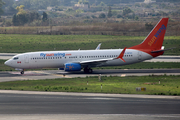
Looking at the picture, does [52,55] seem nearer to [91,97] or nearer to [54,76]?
[54,76]

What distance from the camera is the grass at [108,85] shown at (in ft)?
119

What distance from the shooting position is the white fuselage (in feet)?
169

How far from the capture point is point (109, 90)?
36.3 m

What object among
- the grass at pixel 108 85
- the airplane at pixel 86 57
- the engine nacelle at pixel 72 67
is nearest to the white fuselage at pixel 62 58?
the airplane at pixel 86 57

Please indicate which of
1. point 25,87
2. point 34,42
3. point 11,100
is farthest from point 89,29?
point 11,100

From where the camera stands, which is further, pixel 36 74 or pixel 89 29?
pixel 89 29

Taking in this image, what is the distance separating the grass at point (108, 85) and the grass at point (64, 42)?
37905 millimetres

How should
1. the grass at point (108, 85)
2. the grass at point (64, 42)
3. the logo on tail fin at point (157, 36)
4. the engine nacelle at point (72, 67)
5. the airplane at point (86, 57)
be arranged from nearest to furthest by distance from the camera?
1. the grass at point (108, 85)
2. the engine nacelle at point (72, 67)
3. the airplane at point (86, 57)
4. the logo on tail fin at point (157, 36)
5. the grass at point (64, 42)

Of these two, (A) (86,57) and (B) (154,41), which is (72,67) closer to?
(A) (86,57)

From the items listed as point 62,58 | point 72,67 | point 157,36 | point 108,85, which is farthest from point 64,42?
point 108,85

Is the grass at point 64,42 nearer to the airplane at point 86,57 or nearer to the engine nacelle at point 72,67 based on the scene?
the airplane at point 86,57

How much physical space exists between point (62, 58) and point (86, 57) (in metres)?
4.19

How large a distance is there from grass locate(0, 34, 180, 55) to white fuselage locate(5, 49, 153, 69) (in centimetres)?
2983

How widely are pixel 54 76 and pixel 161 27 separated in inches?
830
